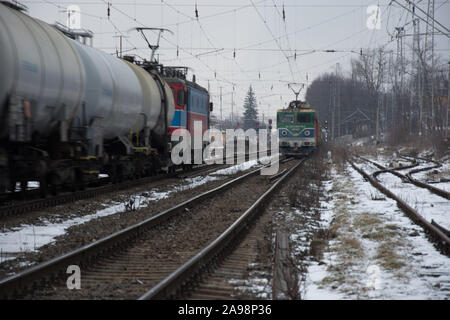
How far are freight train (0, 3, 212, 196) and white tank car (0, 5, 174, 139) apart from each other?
0.06 feet

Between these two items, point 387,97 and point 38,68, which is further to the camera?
point 387,97

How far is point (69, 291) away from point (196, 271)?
1.41m

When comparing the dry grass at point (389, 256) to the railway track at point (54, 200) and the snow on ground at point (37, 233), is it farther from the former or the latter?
the railway track at point (54, 200)

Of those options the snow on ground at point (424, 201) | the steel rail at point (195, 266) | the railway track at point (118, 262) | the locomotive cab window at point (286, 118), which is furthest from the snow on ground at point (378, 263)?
the locomotive cab window at point (286, 118)

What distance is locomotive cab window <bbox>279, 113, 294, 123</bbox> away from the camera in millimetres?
32875

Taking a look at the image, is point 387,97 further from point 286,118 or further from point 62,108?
point 62,108

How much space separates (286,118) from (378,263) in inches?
1063

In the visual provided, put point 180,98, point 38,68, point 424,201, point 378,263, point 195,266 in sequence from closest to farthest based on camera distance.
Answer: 1. point 195,266
2. point 378,263
3. point 38,68
4. point 424,201
5. point 180,98

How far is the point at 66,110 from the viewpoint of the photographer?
10.8m

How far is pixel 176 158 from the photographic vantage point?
19734mm

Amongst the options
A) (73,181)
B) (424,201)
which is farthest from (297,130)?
(73,181)
